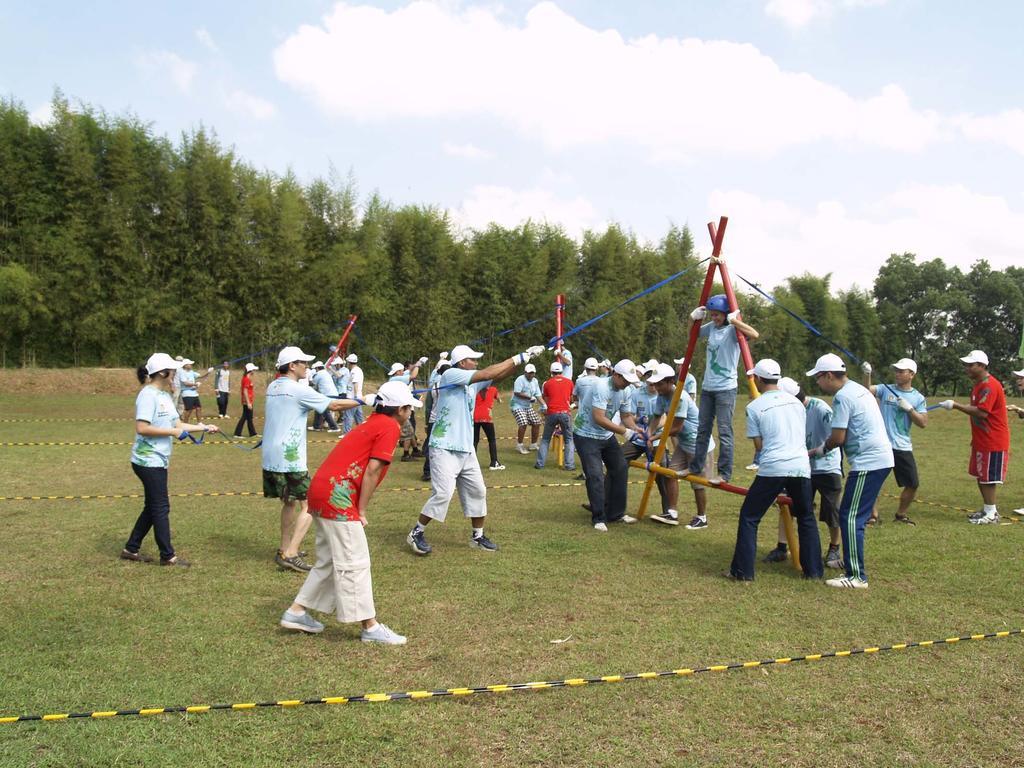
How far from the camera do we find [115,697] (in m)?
4.21

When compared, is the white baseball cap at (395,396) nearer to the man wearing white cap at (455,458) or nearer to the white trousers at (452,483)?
the man wearing white cap at (455,458)

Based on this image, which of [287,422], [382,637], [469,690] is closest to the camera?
[469,690]

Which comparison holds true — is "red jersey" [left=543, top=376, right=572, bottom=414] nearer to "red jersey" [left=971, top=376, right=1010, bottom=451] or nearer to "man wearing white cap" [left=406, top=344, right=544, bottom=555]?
"man wearing white cap" [left=406, top=344, right=544, bottom=555]

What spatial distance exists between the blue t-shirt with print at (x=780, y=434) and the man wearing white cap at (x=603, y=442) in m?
2.07

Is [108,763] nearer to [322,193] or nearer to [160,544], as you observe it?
[160,544]

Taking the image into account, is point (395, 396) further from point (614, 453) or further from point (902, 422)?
point (902, 422)

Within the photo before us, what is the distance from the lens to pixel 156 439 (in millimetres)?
6672

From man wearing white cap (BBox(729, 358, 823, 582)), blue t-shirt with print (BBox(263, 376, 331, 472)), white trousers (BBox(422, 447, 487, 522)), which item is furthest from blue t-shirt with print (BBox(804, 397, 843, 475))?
blue t-shirt with print (BBox(263, 376, 331, 472))

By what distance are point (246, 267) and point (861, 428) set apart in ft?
79.4

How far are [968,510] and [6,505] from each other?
11.6 m

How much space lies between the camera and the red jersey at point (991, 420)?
923cm

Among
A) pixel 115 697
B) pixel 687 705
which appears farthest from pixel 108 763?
pixel 687 705

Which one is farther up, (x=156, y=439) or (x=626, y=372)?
(x=626, y=372)

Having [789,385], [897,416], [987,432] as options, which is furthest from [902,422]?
[789,385]
